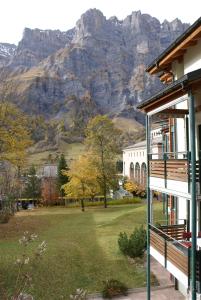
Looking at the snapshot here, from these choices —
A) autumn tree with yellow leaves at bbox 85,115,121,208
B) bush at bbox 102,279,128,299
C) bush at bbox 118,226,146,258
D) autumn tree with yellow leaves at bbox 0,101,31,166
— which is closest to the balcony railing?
bush at bbox 102,279,128,299

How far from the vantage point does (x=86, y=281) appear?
59.6 feet

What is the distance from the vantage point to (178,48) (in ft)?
45.9

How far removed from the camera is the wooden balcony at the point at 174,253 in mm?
10461

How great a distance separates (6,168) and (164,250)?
36.6m

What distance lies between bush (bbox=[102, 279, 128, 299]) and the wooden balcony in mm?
3566

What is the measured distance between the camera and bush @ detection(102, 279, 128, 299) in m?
16.2

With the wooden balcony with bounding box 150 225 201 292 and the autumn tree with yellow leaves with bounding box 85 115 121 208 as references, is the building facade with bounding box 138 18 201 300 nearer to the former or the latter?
the wooden balcony with bounding box 150 225 201 292

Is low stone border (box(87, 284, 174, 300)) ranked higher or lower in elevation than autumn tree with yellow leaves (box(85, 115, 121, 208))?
lower

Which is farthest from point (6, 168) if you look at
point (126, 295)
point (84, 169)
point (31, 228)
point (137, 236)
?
point (126, 295)

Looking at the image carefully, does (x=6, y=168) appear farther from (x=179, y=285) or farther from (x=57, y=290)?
(x=179, y=285)

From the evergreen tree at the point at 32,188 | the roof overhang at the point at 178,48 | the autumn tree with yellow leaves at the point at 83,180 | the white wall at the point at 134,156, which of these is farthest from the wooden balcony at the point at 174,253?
the white wall at the point at 134,156

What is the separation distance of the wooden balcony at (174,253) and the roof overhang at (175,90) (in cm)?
474

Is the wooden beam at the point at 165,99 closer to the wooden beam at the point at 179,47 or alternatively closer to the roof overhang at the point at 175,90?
the roof overhang at the point at 175,90

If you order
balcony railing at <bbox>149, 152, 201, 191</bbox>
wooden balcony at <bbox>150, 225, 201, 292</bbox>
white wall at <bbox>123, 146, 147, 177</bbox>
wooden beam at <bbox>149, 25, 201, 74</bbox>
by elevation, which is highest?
wooden beam at <bbox>149, 25, 201, 74</bbox>
